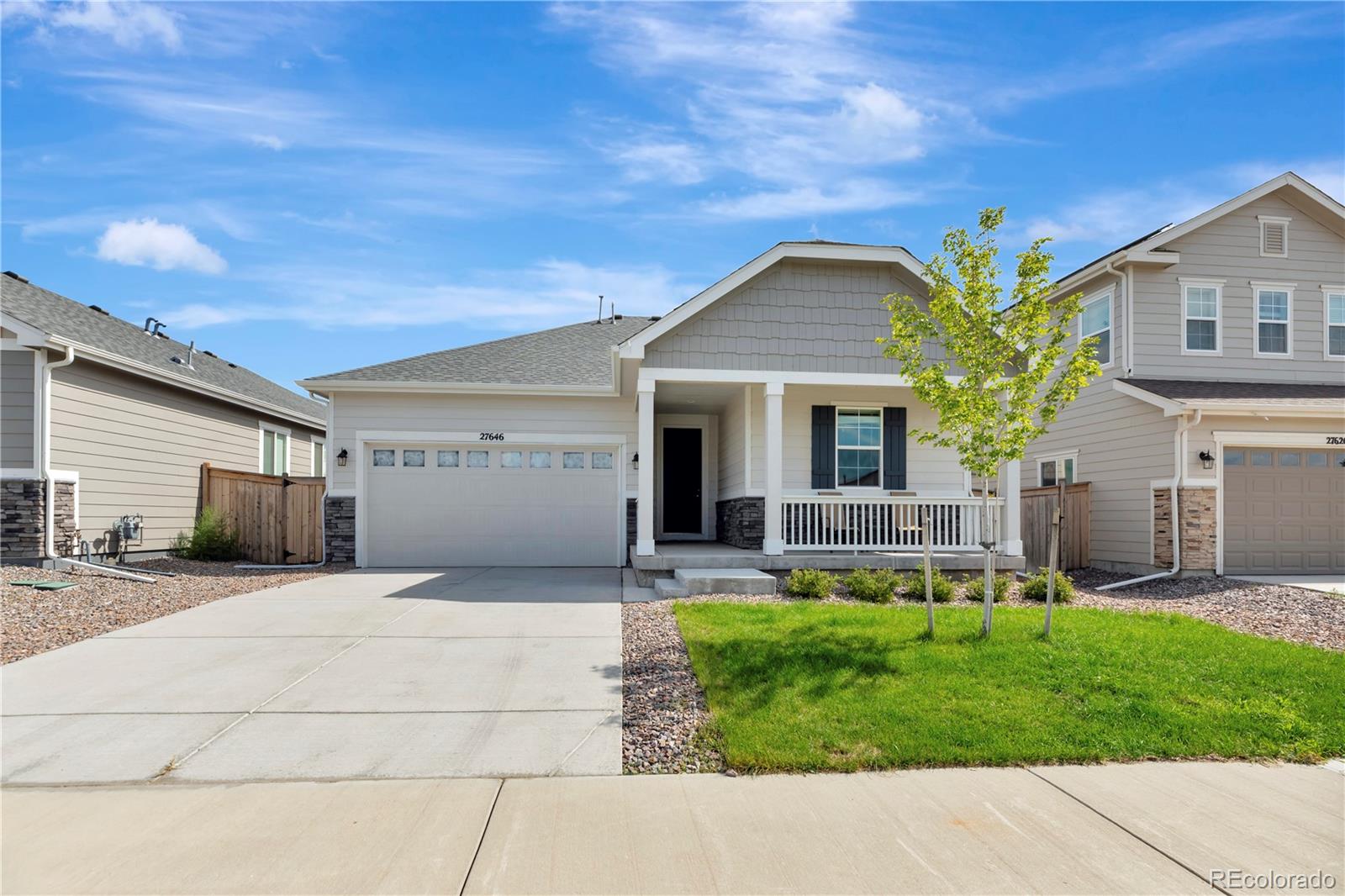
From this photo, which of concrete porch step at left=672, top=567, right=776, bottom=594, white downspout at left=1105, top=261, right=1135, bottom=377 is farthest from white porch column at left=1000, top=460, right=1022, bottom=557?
white downspout at left=1105, top=261, right=1135, bottom=377

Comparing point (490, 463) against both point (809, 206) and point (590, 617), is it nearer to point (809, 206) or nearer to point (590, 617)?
point (590, 617)

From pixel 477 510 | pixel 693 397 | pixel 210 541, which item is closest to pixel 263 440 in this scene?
pixel 210 541

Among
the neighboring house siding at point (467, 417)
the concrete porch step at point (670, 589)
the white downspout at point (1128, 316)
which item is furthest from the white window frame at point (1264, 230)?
the concrete porch step at point (670, 589)

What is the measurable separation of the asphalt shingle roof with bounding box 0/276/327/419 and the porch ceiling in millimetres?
9138

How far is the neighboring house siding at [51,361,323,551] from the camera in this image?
12750mm

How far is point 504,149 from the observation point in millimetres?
12461

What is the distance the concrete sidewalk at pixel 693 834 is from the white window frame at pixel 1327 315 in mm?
14422

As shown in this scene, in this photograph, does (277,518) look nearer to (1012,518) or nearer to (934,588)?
(934,588)

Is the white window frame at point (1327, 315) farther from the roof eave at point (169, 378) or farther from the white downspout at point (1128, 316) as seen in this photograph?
the roof eave at point (169, 378)

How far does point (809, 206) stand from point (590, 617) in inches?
339

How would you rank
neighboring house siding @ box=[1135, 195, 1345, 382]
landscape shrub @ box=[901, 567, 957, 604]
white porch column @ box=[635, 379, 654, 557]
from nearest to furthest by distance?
landscape shrub @ box=[901, 567, 957, 604] → white porch column @ box=[635, 379, 654, 557] → neighboring house siding @ box=[1135, 195, 1345, 382]

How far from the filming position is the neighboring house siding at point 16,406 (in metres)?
12.0

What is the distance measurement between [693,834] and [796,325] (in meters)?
9.19

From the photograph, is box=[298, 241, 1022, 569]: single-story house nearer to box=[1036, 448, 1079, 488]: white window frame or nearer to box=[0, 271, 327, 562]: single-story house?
box=[0, 271, 327, 562]: single-story house
